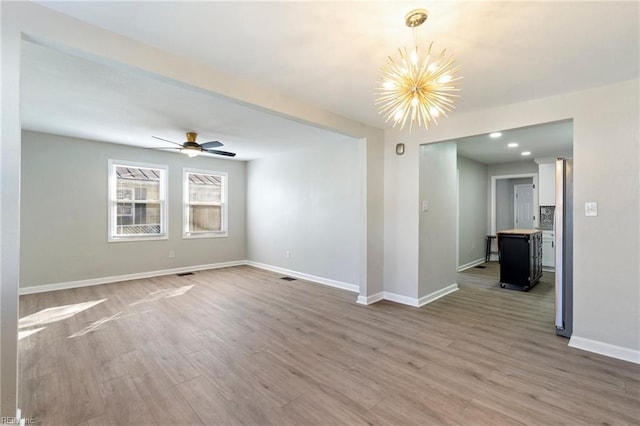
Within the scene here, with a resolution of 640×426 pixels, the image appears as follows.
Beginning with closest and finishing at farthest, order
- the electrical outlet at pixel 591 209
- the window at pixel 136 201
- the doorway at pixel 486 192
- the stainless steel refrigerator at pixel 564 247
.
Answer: the electrical outlet at pixel 591 209 < the stainless steel refrigerator at pixel 564 247 < the doorway at pixel 486 192 < the window at pixel 136 201

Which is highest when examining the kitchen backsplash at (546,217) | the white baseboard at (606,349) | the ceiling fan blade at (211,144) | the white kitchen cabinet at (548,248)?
the ceiling fan blade at (211,144)

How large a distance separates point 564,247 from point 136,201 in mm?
6839

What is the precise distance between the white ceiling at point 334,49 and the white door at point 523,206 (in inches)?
247

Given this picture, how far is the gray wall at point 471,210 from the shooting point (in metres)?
6.59

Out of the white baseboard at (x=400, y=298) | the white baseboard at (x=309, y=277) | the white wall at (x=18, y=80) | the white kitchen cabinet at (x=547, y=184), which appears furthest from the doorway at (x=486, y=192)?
the white wall at (x=18, y=80)

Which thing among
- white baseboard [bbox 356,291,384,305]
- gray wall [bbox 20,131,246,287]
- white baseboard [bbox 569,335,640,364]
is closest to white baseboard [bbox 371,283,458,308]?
white baseboard [bbox 356,291,384,305]

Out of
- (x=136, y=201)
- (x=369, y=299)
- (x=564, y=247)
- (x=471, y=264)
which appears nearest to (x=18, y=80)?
(x=369, y=299)

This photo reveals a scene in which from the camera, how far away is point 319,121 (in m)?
3.46

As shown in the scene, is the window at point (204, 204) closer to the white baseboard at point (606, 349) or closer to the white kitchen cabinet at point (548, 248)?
the white baseboard at point (606, 349)

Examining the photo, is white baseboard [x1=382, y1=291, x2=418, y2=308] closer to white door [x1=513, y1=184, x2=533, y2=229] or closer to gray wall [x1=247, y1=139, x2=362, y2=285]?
gray wall [x1=247, y1=139, x2=362, y2=285]

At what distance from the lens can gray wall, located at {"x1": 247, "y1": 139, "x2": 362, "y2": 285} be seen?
4.91 m

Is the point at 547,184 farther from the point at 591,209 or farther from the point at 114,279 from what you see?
the point at 114,279

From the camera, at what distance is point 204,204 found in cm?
659

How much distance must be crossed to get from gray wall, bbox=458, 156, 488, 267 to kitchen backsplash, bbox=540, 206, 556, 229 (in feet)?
4.10
